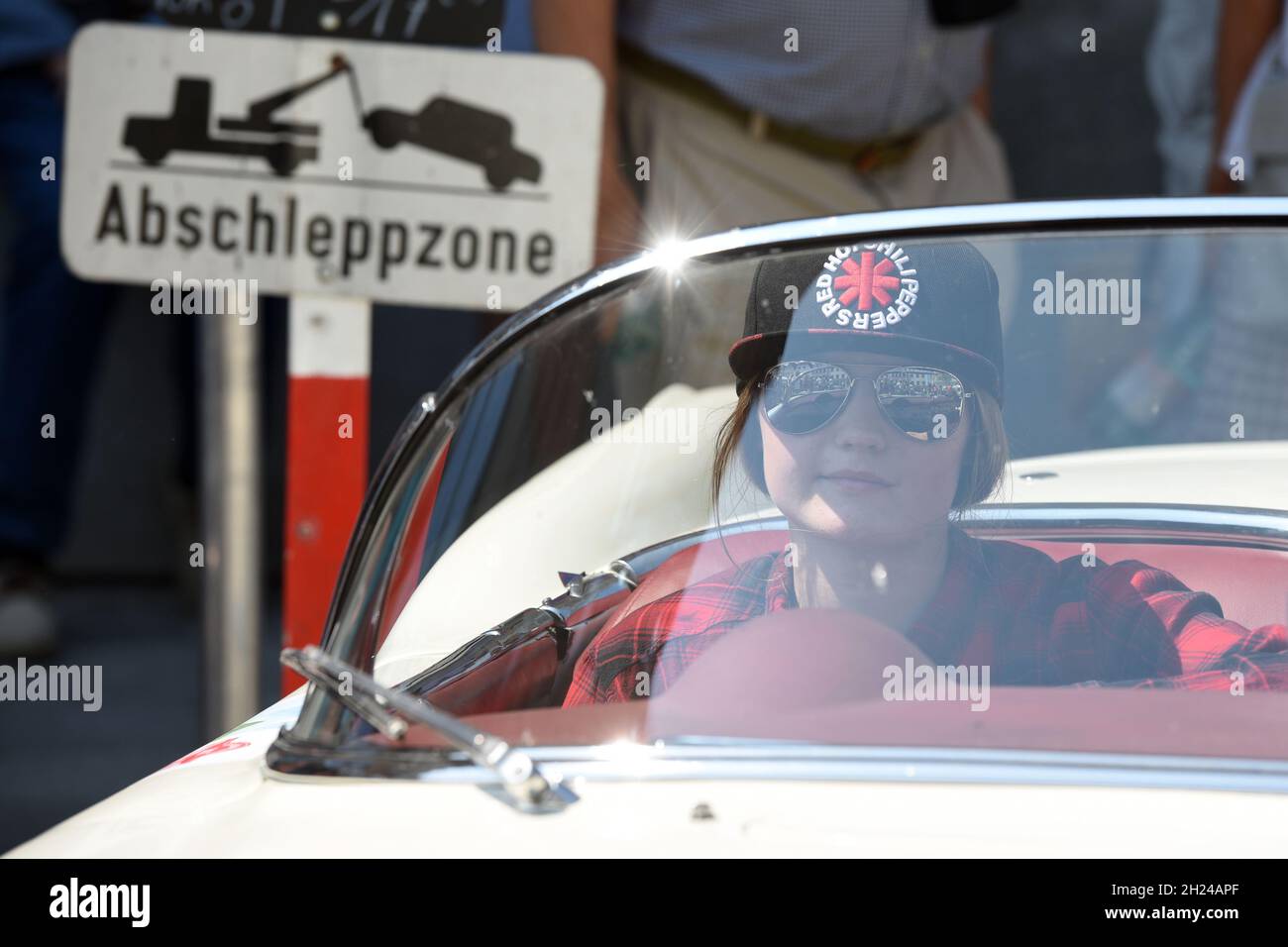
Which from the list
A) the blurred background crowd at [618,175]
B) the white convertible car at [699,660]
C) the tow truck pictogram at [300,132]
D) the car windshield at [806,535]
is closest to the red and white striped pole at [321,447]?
the tow truck pictogram at [300,132]

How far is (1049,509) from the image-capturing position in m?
1.82

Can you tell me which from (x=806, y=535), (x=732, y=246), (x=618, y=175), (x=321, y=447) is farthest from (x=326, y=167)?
(x=806, y=535)

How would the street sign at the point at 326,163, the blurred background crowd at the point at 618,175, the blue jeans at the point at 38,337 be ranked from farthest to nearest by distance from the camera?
the blue jeans at the point at 38,337, the blurred background crowd at the point at 618,175, the street sign at the point at 326,163

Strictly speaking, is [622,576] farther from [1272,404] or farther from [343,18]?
[1272,404]

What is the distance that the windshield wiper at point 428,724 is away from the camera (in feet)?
3.55

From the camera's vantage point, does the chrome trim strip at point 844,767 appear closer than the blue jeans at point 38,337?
Yes

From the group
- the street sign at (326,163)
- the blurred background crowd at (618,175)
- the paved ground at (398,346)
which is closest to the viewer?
the street sign at (326,163)

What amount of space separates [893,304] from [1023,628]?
0.30 m

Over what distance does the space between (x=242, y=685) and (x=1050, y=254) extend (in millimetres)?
1537

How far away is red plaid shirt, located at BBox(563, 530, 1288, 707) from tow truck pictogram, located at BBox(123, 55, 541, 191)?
1.04m

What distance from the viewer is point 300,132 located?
2.24 meters

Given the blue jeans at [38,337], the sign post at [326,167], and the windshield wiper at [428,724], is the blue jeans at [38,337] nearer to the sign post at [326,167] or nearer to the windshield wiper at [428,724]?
the sign post at [326,167]

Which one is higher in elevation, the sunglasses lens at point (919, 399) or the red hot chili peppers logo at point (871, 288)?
the red hot chili peppers logo at point (871, 288)
